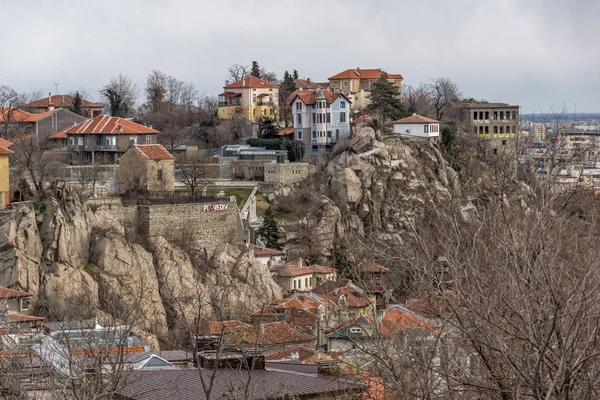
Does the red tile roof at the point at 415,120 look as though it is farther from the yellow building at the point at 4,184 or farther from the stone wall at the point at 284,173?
the yellow building at the point at 4,184

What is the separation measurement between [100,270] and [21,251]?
3.24 meters

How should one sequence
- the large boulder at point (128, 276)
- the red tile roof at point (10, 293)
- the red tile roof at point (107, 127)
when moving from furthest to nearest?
the red tile roof at point (107, 127)
the large boulder at point (128, 276)
the red tile roof at point (10, 293)

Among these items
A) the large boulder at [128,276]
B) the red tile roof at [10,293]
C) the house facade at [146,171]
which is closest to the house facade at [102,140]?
the house facade at [146,171]

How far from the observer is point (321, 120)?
232 ft

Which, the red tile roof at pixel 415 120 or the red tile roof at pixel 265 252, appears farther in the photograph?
the red tile roof at pixel 415 120

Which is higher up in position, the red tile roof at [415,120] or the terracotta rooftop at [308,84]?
the terracotta rooftop at [308,84]

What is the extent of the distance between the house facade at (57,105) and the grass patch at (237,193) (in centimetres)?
2070

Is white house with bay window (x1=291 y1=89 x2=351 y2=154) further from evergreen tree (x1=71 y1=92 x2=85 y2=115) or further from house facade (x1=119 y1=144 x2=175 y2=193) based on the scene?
house facade (x1=119 y1=144 x2=175 y2=193)

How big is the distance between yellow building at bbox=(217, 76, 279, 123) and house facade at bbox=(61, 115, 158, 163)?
58.8ft

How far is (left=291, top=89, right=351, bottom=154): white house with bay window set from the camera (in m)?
70.5

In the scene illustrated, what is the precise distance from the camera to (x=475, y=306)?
12.0m

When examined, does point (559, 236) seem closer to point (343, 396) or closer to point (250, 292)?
point (343, 396)

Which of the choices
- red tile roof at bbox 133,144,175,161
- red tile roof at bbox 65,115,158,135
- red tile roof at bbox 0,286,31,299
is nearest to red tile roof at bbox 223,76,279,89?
red tile roof at bbox 65,115,158,135

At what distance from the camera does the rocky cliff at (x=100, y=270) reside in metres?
39.9
